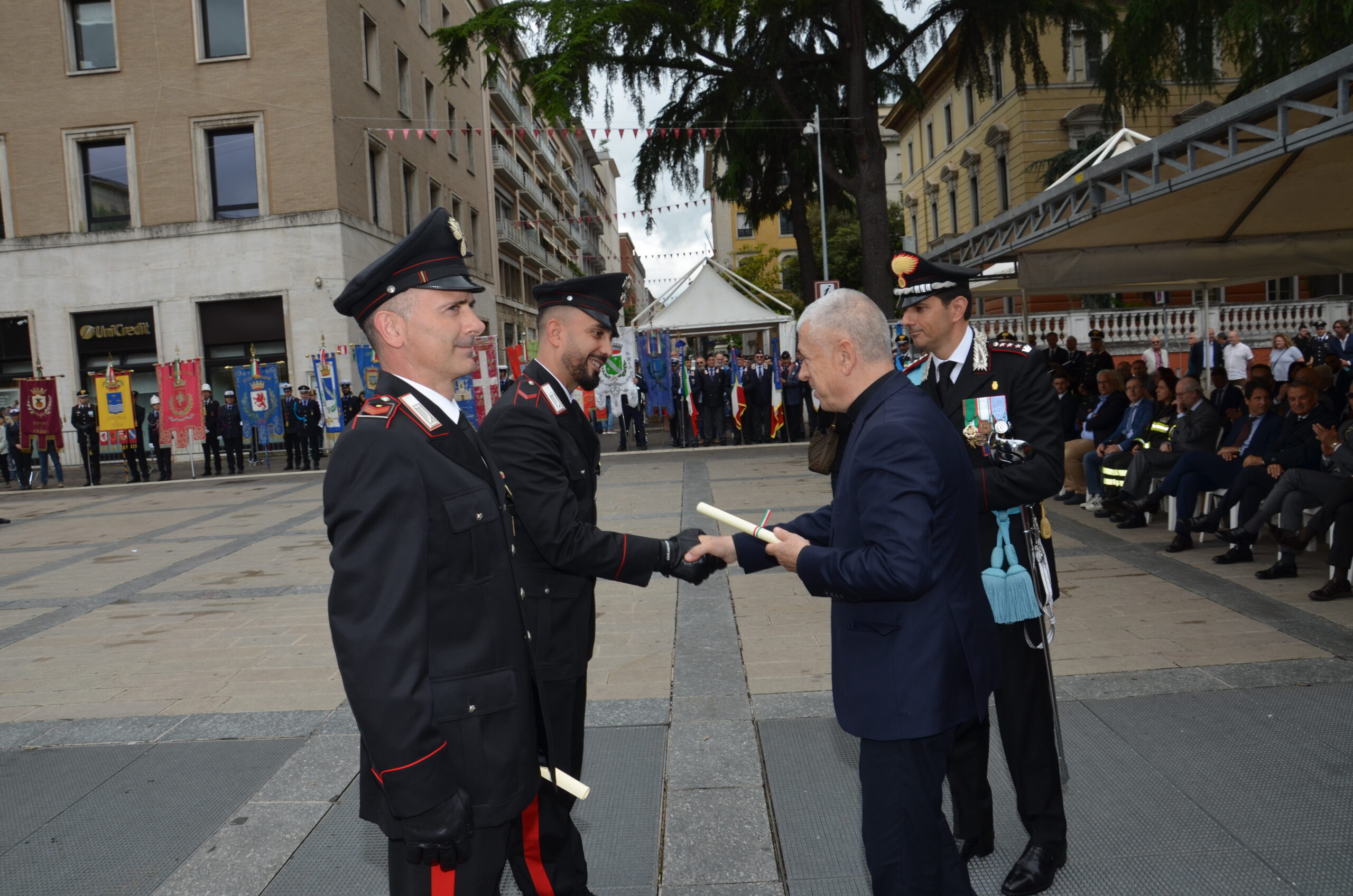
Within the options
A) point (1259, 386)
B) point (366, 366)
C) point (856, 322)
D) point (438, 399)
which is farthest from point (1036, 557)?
point (366, 366)

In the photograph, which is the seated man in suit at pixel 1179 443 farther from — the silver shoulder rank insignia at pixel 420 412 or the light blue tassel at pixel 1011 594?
the silver shoulder rank insignia at pixel 420 412

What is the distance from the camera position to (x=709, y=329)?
21656mm

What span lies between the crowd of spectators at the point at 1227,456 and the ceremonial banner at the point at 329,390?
15696 mm

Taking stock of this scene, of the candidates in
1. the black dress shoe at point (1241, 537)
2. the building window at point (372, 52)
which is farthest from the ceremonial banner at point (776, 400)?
the building window at point (372, 52)

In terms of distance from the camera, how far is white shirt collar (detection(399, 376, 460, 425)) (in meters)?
2.29

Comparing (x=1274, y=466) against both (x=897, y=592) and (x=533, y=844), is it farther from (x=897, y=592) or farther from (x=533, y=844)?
(x=533, y=844)

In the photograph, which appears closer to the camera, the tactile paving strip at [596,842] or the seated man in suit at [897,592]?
the seated man in suit at [897,592]

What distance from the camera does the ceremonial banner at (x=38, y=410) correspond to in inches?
808

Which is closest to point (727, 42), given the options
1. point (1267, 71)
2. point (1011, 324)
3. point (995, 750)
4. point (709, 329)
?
point (709, 329)

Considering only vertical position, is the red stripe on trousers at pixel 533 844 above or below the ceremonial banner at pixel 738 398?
below

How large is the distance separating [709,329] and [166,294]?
14.1m

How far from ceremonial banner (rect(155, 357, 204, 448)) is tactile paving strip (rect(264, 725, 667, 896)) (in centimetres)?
1920

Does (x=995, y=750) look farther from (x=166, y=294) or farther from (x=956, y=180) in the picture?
(x=956, y=180)

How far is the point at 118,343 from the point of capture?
25031 mm
